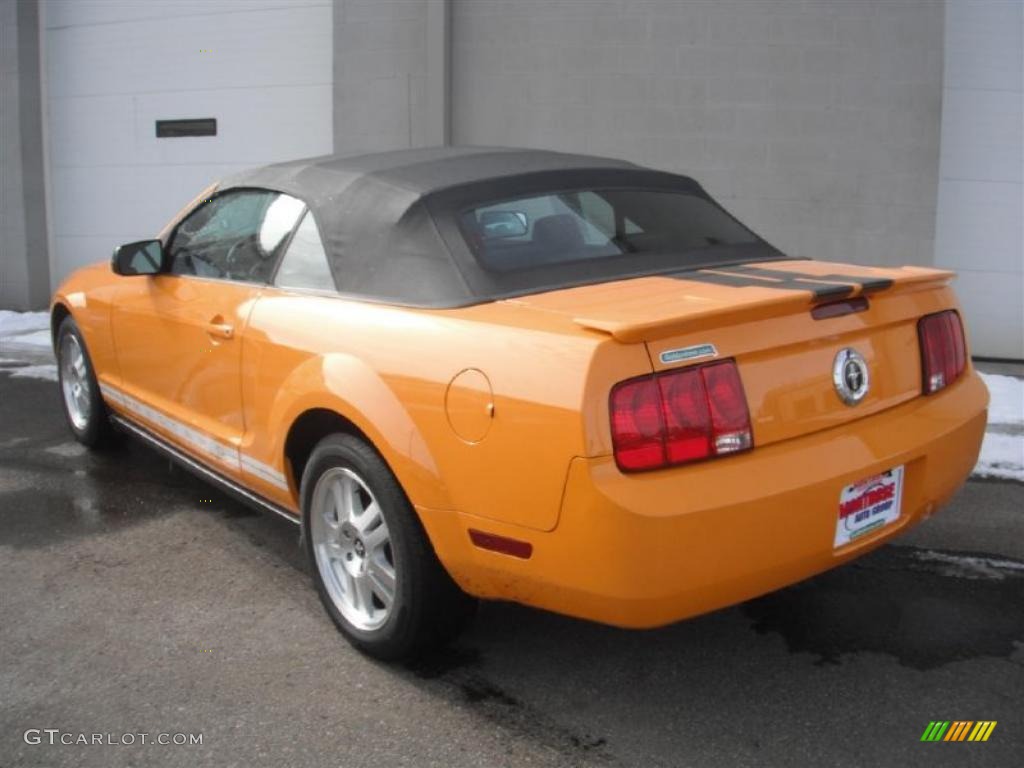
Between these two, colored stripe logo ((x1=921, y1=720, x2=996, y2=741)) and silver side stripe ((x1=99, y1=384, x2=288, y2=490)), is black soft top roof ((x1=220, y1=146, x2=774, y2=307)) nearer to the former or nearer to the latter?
silver side stripe ((x1=99, y1=384, x2=288, y2=490))

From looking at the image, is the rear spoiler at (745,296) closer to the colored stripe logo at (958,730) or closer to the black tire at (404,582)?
the black tire at (404,582)

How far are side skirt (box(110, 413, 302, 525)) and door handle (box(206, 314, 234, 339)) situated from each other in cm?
55

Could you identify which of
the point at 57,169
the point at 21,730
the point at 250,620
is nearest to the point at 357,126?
the point at 57,169

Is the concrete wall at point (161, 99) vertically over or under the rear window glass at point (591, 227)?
over

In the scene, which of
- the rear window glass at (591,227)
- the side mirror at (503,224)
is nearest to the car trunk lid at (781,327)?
the rear window glass at (591,227)

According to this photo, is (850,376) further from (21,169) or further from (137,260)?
(21,169)

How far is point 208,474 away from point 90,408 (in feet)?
5.18

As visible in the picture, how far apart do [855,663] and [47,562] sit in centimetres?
299

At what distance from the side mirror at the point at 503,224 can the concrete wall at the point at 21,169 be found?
9.12 meters

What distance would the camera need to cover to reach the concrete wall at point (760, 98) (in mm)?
7984

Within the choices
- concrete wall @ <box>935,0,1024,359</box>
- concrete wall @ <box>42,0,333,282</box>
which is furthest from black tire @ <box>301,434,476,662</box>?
concrete wall @ <box>42,0,333,282</box>

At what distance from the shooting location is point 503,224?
3.52 meters

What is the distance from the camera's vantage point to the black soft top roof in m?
3.23

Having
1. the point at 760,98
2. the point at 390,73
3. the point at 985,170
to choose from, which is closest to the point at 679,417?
the point at 760,98
